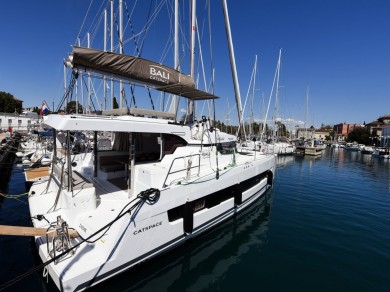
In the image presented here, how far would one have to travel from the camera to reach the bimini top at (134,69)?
532cm

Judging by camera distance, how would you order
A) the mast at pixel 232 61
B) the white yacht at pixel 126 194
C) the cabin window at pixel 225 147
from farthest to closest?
the mast at pixel 232 61
the cabin window at pixel 225 147
the white yacht at pixel 126 194

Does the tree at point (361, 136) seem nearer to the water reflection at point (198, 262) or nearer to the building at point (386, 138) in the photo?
the building at point (386, 138)

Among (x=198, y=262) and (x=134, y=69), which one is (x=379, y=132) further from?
(x=134, y=69)

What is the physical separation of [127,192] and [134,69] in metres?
3.48

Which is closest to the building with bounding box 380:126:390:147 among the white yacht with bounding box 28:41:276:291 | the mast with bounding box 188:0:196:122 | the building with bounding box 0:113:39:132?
the mast with bounding box 188:0:196:122

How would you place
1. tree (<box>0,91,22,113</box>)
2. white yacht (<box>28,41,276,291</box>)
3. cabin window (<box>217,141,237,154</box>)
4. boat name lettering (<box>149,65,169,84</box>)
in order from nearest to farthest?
white yacht (<box>28,41,276,291</box>) → boat name lettering (<box>149,65,169,84</box>) → cabin window (<box>217,141,237,154</box>) → tree (<box>0,91,22,113</box>)

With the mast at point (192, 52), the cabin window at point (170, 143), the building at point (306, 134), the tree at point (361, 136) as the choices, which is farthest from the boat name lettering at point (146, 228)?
the tree at point (361, 136)

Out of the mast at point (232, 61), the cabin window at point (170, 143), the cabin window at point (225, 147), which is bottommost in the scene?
the cabin window at point (225, 147)

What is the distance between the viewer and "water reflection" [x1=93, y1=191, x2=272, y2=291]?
468 cm

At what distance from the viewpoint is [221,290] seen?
470 centimetres

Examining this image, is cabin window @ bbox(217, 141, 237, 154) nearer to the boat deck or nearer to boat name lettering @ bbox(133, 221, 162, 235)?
boat name lettering @ bbox(133, 221, 162, 235)

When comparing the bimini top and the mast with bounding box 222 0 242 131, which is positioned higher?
the mast with bounding box 222 0 242 131

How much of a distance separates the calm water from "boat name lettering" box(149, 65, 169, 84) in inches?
200

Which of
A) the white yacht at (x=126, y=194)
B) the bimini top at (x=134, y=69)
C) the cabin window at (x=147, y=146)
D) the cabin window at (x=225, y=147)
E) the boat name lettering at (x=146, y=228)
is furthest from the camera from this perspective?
the cabin window at (x=225, y=147)
